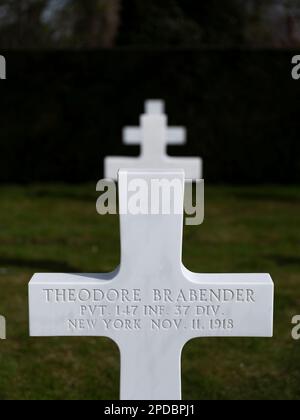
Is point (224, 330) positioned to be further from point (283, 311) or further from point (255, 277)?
point (283, 311)

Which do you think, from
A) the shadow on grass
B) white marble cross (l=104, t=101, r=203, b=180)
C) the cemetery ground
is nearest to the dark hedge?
the cemetery ground

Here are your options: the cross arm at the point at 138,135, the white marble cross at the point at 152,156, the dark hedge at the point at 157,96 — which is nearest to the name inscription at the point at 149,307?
the white marble cross at the point at 152,156

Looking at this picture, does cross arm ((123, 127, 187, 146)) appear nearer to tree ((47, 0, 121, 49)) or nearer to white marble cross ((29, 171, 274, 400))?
white marble cross ((29, 171, 274, 400))

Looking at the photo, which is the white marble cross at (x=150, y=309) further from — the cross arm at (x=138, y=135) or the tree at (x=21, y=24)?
the tree at (x=21, y=24)

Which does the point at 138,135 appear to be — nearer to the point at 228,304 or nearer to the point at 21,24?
the point at 228,304

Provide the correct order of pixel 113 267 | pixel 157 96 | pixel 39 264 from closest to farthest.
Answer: pixel 113 267 → pixel 39 264 → pixel 157 96

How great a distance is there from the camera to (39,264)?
5.73 m

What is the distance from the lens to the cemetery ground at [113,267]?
355 cm

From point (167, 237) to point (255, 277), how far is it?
398 mm

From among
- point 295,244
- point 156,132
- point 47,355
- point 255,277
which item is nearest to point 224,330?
point 255,277

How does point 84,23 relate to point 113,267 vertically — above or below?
above

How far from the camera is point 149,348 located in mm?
2613

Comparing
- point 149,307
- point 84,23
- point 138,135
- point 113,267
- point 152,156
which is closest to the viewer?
point 149,307

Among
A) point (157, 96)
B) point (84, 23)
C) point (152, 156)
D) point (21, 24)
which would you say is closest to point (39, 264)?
point (152, 156)
